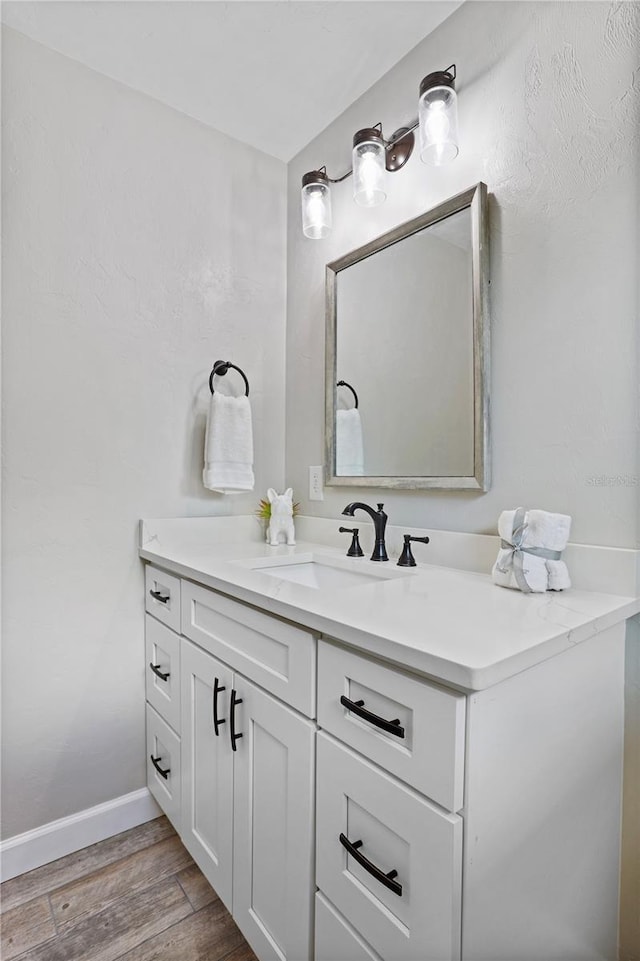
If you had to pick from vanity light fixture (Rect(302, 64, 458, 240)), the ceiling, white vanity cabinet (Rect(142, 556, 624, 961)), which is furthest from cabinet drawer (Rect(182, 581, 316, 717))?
the ceiling

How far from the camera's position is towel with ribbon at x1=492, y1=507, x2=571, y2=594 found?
986 mm

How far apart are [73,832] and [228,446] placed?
131cm

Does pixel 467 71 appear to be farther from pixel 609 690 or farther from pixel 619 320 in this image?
pixel 609 690

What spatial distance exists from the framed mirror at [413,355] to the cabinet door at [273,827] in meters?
0.73

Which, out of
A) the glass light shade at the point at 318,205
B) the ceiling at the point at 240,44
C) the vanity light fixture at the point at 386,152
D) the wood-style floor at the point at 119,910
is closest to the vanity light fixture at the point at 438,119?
the vanity light fixture at the point at 386,152

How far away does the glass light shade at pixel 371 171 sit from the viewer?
4.67ft

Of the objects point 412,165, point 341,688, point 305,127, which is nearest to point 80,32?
point 305,127

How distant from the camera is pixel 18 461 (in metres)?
1.40

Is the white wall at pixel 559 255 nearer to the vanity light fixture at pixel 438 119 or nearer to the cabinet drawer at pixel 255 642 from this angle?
the vanity light fixture at pixel 438 119

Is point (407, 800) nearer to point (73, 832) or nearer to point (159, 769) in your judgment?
point (159, 769)

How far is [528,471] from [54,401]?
1.37m

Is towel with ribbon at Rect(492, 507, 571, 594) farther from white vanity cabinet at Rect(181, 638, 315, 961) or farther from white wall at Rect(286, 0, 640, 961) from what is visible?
white vanity cabinet at Rect(181, 638, 315, 961)

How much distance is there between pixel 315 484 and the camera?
180 centimetres

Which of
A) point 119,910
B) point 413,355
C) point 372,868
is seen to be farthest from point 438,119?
point 119,910
